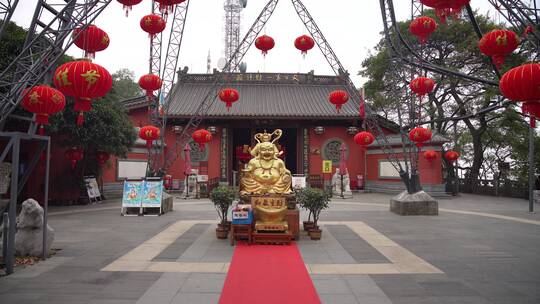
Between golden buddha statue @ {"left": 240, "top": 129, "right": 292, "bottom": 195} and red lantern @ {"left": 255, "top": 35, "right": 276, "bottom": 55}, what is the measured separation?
14.8ft

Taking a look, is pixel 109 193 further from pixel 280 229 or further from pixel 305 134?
pixel 280 229

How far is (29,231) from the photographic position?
677 cm

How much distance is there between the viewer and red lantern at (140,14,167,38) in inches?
368

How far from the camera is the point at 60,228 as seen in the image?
32.5 ft

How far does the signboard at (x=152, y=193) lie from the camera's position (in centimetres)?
1270

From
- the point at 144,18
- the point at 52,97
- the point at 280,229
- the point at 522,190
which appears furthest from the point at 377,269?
the point at 522,190

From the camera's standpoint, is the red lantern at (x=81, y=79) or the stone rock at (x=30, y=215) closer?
the red lantern at (x=81, y=79)

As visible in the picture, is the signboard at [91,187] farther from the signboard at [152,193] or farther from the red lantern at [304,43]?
the red lantern at [304,43]

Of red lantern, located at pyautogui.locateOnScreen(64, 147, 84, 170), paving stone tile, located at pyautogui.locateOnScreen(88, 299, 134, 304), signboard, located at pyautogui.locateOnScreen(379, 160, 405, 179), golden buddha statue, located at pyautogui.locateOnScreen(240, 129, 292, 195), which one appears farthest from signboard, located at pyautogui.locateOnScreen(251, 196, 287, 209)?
signboard, located at pyautogui.locateOnScreen(379, 160, 405, 179)

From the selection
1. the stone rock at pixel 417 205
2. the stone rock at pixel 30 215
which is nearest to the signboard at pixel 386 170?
the stone rock at pixel 417 205

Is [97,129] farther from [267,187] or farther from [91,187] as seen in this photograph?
[267,187]

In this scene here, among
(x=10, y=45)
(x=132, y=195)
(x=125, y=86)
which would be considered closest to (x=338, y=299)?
(x=132, y=195)

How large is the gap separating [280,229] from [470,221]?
286 inches

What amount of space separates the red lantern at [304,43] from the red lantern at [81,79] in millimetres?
7589
